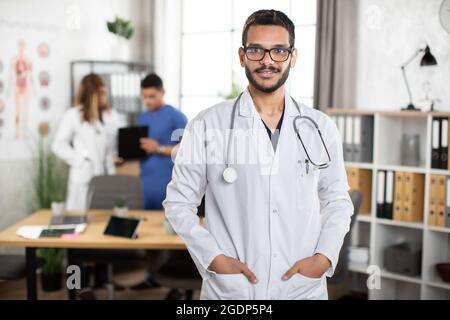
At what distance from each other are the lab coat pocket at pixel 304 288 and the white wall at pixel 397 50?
707 millimetres

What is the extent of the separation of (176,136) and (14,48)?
121 centimetres

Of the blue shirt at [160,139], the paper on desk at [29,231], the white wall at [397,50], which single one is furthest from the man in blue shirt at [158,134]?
the white wall at [397,50]

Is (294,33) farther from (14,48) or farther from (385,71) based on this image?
(14,48)

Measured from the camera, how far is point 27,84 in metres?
2.99

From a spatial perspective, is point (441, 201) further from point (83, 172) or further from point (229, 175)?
point (83, 172)

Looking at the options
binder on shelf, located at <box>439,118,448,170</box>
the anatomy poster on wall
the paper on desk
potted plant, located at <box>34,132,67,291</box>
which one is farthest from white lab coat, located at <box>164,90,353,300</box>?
potted plant, located at <box>34,132,67,291</box>

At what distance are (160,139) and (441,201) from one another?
1.03 metres

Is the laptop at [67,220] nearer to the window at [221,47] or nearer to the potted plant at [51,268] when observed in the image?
the potted plant at [51,268]

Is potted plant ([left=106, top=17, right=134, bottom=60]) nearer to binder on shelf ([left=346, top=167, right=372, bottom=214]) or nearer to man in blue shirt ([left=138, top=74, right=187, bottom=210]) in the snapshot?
man in blue shirt ([left=138, top=74, right=187, bottom=210])

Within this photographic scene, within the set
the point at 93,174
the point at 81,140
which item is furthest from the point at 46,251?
the point at 81,140

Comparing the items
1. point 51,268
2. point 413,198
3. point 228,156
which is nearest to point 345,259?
point 413,198

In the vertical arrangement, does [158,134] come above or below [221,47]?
below

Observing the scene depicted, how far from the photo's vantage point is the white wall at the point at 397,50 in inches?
80.0

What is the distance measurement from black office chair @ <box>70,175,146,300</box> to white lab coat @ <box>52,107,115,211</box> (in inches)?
1.9
